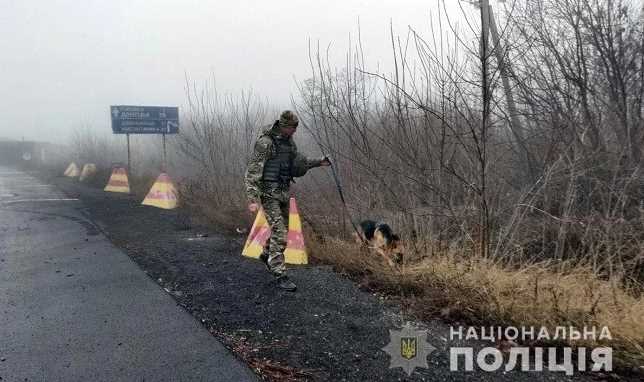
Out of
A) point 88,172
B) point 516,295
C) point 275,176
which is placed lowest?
point 516,295

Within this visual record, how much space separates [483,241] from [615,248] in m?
1.32

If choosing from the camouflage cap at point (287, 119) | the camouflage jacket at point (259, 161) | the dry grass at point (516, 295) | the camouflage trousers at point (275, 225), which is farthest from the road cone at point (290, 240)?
the camouflage cap at point (287, 119)

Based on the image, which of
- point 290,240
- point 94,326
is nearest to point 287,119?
point 290,240

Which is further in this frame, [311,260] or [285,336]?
[311,260]

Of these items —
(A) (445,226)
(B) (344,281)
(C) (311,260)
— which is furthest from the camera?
(C) (311,260)

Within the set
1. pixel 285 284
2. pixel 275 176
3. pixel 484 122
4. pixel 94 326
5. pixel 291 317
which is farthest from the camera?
pixel 275 176

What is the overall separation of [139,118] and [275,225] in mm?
14022

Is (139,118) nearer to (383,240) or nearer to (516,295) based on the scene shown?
(383,240)

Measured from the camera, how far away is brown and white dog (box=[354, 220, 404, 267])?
16.4 feet

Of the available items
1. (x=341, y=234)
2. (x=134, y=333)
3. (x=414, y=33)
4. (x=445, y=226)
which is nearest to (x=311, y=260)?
(x=341, y=234)

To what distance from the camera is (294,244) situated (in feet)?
18.9

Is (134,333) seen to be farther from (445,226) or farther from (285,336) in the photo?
(445,226)

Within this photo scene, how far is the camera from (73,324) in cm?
375

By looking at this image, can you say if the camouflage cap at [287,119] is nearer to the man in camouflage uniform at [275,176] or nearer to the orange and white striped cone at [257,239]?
the man in camouflage uniform at [275,176]
